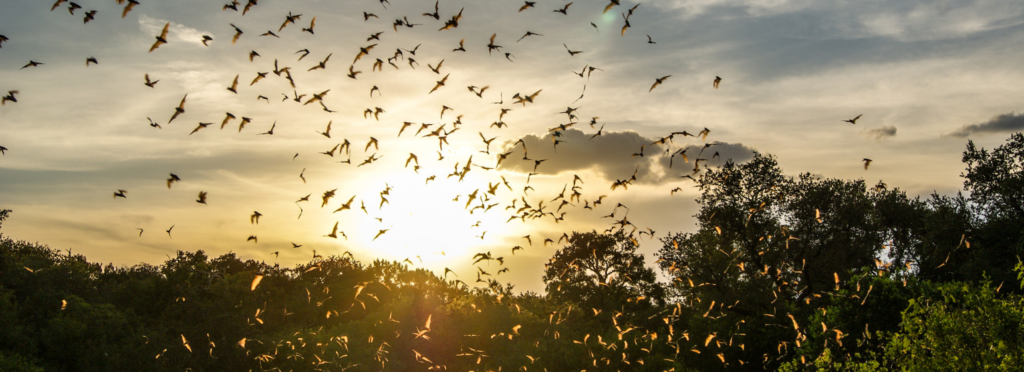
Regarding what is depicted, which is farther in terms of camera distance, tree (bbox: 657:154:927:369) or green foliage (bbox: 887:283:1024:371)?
tree (bbox: 657:154:927:369)

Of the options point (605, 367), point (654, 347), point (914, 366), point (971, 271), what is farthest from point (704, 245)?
point (914, 366)

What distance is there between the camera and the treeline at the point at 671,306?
103 ft

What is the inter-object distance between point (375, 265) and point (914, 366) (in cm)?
5452

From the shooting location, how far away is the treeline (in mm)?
31453

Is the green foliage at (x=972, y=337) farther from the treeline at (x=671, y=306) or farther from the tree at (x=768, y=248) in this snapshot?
the tree at (x=768, y=248)

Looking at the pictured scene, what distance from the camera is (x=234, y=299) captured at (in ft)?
150

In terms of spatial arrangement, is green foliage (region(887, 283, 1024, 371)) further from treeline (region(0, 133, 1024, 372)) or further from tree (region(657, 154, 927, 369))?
tree (region(657, 154, 927, 369))

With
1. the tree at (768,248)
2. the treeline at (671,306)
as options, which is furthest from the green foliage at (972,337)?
the tree at (768,248)

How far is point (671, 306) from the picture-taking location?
168 ft

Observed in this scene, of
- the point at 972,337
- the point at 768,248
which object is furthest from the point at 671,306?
the point at 972,337

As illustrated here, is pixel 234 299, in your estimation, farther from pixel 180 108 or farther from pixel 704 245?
pixel 704 245

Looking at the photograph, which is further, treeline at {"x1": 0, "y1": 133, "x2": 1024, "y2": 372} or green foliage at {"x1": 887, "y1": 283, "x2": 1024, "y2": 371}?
treeline at {"x1": 0, "y1": 133, "x2": 1024, "y2": 372}

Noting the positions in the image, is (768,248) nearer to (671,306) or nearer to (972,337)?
(671,306)

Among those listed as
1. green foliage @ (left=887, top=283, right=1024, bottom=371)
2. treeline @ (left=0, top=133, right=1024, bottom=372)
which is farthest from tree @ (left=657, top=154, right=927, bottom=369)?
green foliage @ (left=887, top=283, right=1024, bottom=371)
